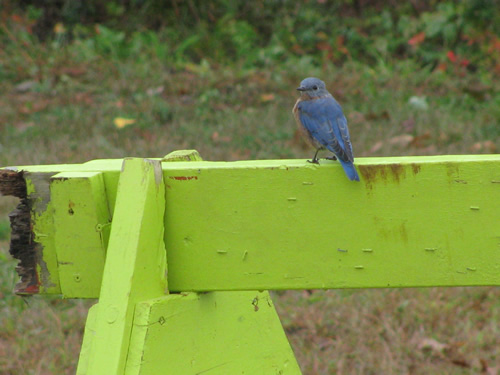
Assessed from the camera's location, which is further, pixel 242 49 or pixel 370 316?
pixel 242 49

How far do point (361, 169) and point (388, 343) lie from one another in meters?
2.09

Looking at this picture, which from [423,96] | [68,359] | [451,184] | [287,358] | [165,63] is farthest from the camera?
[165,63]

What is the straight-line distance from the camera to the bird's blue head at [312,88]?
3.24 meters

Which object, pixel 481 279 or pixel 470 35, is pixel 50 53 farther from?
pixel 481 279

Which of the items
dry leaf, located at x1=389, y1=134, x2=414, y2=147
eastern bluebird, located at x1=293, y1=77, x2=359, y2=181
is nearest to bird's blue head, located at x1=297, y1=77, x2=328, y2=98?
eastern bluebird, located at x1=293, y1=77, x2=359, y2=181

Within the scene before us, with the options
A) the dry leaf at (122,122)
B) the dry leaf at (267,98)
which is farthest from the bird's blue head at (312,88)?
the dry leaf at (267,98)

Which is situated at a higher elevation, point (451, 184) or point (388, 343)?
point (451, 184)

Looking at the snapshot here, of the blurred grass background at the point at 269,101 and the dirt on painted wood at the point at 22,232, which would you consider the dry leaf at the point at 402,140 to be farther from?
the dirt on painted wood at the point at 22,232

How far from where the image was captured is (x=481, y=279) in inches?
61.6

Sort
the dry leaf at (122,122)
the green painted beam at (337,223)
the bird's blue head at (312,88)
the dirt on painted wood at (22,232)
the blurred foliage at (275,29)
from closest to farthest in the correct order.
Answer: 1. the green painted beam at (337,223)
2. the dirt on painted wood at (22,232)
3. the bird's blue head at (312,88)
4. the dry leaf at (122,122)
5. the blurred foliage at (275,29)

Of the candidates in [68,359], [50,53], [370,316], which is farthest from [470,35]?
[68,359]

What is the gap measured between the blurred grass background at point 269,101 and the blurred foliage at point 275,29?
0.02 metres

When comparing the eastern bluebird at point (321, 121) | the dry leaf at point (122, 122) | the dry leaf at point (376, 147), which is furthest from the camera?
the dry leaf at point (122, 122)

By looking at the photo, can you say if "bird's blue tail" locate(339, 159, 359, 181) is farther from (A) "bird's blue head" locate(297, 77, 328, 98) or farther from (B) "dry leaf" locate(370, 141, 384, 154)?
(B) "dry leaf" locate(370, 141, 384, 154)
